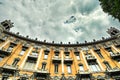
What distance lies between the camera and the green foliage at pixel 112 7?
12.4m

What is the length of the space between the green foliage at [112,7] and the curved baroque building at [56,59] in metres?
12.7

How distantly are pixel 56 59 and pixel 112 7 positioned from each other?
17.0 meters

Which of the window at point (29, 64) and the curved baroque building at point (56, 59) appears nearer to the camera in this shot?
the curved baroque building at point (56, 59)

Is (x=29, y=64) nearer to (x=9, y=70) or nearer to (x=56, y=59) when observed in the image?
(x=9, y=70)

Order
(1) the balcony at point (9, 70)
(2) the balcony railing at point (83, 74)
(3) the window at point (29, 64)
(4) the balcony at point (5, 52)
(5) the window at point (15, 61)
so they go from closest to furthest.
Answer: (1) the balcony at point (9, 70)
(2) the balcony railing at point (83, 74)
(5) the window at point (15, 61)
(4) the balcony at point (5, 52)
(3) the window at point (29, 64)

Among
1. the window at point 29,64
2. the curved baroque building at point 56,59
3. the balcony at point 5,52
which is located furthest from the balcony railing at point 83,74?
the balcony at point 5,52

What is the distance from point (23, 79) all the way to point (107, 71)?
15043 millimetres

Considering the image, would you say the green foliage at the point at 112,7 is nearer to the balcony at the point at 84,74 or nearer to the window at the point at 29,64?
the balcony at the point at 84,74

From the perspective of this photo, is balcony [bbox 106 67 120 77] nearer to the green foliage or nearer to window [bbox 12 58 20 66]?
the green foliage

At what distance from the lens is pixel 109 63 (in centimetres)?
2648

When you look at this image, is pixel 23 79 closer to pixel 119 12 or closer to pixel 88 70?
pixel 88 70

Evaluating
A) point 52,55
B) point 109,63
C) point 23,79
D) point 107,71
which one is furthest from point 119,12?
point 52,55

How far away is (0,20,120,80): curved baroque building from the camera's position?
918 inches

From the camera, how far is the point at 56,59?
27.6 metres
